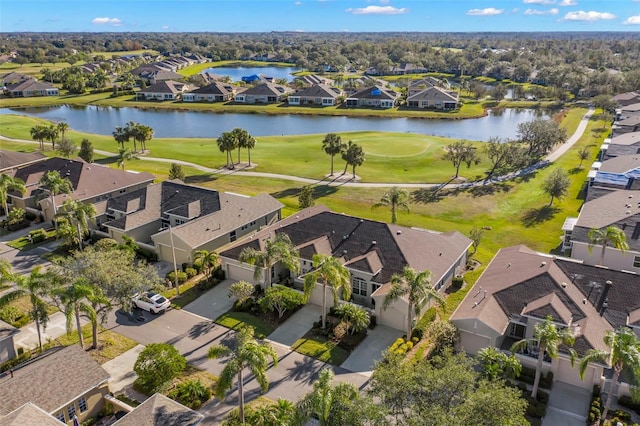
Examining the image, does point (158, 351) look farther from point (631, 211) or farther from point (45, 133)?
point (45, 133)

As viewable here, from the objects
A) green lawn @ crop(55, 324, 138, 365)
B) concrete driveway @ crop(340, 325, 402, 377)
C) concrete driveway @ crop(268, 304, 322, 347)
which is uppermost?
green lawn @ crop(55, 324, 138, 365)

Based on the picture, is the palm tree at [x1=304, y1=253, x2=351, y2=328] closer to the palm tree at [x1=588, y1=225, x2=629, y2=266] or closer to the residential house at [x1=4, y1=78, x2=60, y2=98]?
the palm tree at [x1=588, y1=225, x2=629, y2=266]

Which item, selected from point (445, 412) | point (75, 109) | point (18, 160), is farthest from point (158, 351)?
point (75, 109)

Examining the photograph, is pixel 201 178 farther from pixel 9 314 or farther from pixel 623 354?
pixel 623 354

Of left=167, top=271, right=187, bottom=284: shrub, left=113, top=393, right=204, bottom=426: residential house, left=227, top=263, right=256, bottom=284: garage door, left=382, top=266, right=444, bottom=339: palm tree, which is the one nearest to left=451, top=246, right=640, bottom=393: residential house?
left=382, top=266, right=444, bottom=339: palm tree

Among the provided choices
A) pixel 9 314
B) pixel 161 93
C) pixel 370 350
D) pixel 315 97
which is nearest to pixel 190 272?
pixel 9 314
